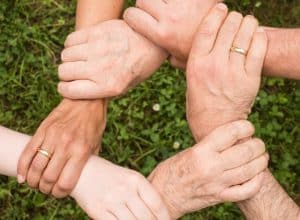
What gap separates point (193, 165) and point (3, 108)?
5.26 ft

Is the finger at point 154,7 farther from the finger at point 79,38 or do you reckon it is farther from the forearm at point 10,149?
the forearm at point 10,149

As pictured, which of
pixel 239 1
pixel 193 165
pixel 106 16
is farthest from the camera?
pixel 239 1

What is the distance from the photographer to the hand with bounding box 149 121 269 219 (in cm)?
222

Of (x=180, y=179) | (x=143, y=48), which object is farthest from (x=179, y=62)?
(x=180, y=179)

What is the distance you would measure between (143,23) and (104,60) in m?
0.22

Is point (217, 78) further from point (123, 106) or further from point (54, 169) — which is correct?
point (123, 106)

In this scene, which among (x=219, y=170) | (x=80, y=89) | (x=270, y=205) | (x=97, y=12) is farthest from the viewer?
(x=97, y=12)

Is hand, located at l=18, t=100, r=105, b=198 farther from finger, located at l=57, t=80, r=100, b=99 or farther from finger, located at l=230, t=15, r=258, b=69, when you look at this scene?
finger, located at l=230, t=15, r=258, b=69

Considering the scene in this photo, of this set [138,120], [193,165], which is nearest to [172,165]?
[193,165]

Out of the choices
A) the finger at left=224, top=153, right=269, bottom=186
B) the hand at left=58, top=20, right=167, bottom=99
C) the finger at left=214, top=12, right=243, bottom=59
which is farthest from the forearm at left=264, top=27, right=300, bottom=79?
the hand at left=58, top=20, right=167, bottom=99

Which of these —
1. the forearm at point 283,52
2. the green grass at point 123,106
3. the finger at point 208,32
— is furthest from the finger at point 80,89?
the green grass at point 123,106

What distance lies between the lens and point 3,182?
3.28 m

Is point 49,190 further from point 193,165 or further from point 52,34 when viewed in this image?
point 52,34

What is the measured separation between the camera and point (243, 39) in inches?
90.4
